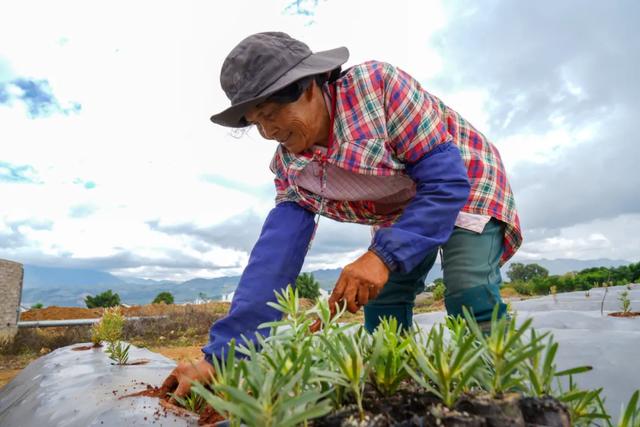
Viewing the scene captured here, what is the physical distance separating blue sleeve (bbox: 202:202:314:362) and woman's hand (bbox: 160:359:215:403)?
9cm

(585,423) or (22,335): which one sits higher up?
(585,423)

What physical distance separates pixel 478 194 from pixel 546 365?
125 centimetres

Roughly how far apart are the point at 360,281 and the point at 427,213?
35 centimetres

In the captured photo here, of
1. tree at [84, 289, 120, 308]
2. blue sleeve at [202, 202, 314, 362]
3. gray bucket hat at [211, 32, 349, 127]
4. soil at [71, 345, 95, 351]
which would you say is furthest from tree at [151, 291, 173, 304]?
gray bucket hat at [211, 32, 349, 127]

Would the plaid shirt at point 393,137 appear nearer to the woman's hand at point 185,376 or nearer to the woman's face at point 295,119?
the woman's face at point 295,119

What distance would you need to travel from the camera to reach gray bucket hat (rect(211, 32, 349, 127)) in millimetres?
1537

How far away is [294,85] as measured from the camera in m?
1.58

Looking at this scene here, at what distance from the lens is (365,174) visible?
1.75 m

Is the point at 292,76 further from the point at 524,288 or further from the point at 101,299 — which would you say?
the point at 524,288

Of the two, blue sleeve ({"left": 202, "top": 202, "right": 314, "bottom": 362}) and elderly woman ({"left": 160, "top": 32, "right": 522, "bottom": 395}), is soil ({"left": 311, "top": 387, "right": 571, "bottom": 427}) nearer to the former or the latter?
elderly woman ({"left": 160, "top": 32, "right": 522, "bottom": 395})

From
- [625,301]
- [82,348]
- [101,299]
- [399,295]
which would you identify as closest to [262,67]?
[399,295]

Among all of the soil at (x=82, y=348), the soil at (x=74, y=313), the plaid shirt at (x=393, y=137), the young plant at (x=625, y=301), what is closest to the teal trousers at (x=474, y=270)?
the plaid shirt at (x=393, y=137)

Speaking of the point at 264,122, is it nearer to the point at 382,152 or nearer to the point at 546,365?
the point at 382,152

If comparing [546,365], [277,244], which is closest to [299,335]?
[546,365]
